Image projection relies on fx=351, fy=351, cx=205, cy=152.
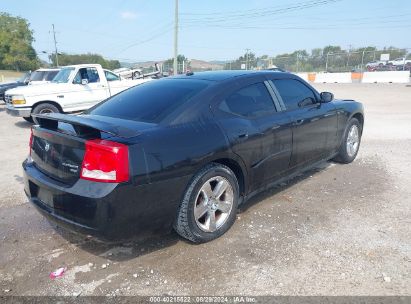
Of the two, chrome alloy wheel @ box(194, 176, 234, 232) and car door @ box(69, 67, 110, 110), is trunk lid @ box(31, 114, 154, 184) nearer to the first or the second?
chrome alloy wheel @ box(194, 176, 234, 232)

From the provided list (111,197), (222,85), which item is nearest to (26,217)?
(111,197)

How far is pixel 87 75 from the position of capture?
11.1m

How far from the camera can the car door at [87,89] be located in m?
10.7

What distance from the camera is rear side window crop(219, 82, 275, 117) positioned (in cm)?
353

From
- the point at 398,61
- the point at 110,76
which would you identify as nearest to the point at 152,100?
the point at 110,76

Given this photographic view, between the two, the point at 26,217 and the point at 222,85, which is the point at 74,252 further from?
the point at 222,85

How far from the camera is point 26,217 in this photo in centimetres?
407

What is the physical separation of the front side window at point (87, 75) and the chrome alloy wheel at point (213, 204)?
8.88m

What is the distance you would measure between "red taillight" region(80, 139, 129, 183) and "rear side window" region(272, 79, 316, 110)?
90.4 inches

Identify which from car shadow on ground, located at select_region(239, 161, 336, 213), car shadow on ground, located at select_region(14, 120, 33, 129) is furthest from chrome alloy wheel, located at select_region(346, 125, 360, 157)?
car shadow on ground, located at select_region(14, 120, 33, 129)

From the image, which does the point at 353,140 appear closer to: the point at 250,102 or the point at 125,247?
the point at 250,102

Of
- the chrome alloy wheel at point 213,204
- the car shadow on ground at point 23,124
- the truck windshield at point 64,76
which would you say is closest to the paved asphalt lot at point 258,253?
the chrome alloy wheel at point 213,204

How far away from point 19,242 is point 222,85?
8.43 feet

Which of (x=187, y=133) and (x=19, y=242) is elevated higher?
(x=187, y=133)
